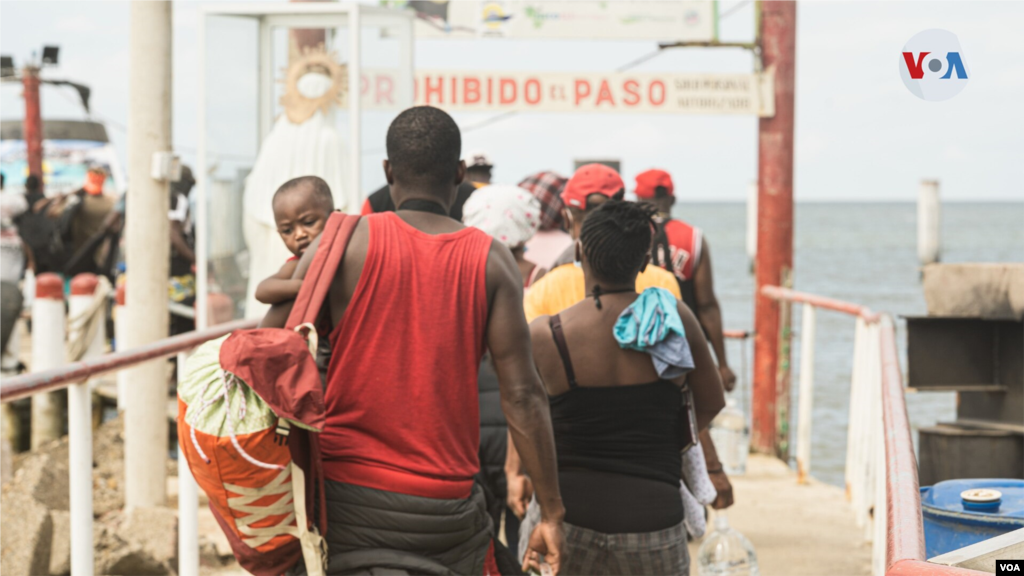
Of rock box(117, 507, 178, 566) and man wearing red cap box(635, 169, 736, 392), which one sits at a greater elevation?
man wearing red cap box(635, 169, 736, 392)

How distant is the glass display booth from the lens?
6.39 meters

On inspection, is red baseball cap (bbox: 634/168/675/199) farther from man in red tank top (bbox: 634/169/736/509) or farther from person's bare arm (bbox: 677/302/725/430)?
person's bare arm (bbox: 677/302/725/430)

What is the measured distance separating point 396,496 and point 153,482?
3.35m

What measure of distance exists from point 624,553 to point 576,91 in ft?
17.4

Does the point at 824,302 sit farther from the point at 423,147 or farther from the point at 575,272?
the point at 423,147

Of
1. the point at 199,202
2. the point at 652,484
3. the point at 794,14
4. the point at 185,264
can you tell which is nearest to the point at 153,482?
the point at 199,202

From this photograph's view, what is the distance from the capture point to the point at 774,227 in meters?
8.31

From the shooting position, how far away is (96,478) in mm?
7160

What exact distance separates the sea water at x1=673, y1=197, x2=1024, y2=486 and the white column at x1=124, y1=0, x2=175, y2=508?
157 inches

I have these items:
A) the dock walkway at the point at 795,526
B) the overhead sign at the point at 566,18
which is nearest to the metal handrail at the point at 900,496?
the dock walkway at the point at 795,526

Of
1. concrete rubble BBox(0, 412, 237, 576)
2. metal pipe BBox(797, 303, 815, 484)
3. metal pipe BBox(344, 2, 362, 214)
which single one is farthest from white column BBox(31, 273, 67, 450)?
metal pipe BBox(797, 303, 815, 484)

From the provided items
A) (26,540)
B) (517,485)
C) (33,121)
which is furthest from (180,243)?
(33,121)

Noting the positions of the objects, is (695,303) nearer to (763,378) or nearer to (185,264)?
(763,378)

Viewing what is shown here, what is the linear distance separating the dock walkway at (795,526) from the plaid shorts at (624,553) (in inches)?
82.2
